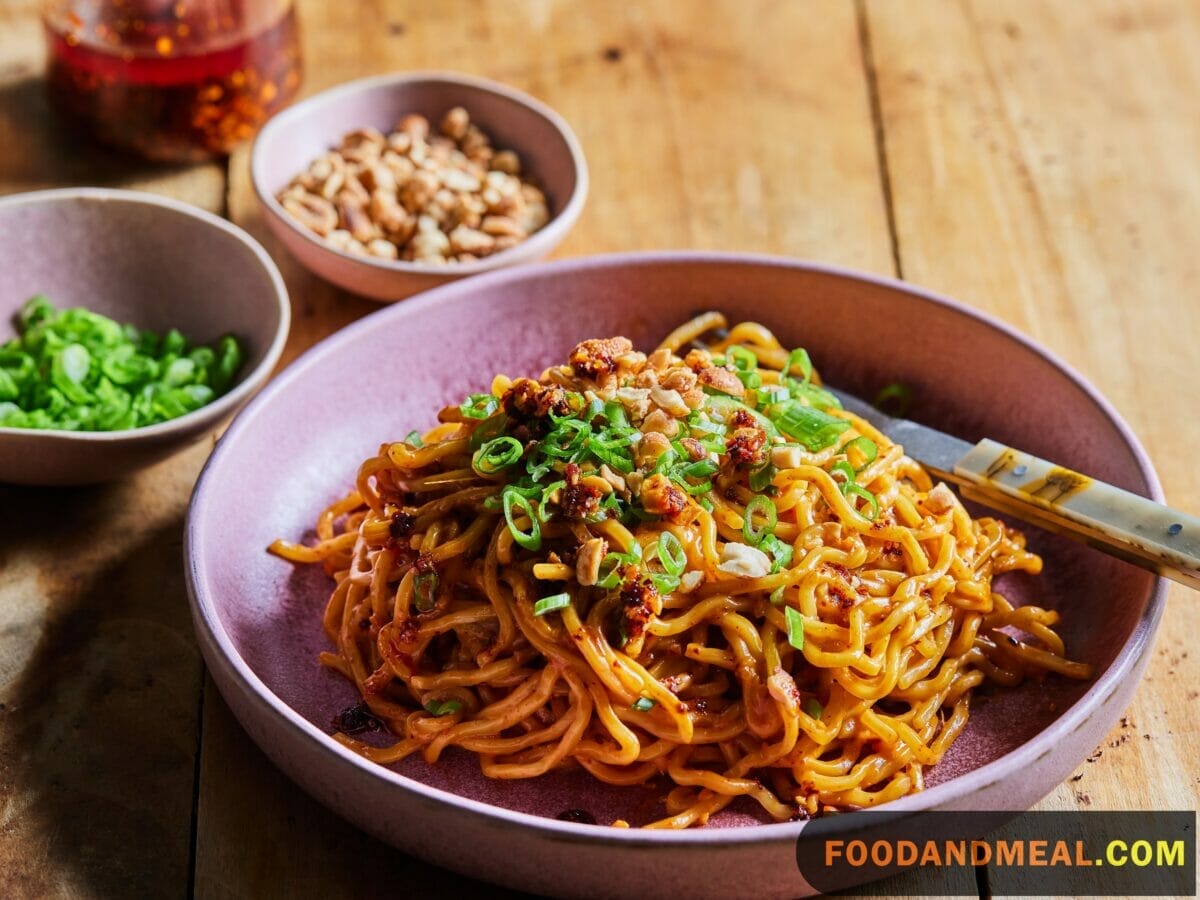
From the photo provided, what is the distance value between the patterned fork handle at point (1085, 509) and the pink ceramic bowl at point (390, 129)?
5.55ft

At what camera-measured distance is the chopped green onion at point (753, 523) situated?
307 centimetres

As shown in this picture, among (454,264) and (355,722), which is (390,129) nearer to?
(454,264)

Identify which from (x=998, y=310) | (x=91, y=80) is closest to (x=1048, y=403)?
(x=998, y=310)

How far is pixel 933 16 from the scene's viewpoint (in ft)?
19.9

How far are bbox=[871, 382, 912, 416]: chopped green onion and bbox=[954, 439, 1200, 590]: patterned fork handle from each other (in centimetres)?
55

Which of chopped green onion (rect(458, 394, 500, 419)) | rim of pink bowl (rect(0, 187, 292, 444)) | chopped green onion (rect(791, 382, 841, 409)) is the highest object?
chopped green onion (rect(791, 382, 841, 409))

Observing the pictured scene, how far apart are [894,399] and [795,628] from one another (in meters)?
1.20

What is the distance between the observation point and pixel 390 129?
5.05 m

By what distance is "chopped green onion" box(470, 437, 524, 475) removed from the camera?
3090 mm

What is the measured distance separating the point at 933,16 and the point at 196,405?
3.83 m

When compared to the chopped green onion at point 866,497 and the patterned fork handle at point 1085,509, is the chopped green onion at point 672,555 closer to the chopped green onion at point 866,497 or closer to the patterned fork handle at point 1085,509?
the chopped green onion at point 866,497

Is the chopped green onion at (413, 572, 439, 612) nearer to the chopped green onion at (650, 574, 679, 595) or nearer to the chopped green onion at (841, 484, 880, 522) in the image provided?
the chopped green onion at (650, 574, 679, 595)

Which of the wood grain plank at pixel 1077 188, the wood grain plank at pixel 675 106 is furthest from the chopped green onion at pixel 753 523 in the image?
the wood grain plank at pixel 675 106

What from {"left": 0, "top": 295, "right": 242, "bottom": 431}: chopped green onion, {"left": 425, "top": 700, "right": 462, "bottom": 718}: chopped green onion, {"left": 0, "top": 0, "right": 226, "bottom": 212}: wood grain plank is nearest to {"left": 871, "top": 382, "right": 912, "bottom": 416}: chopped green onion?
{"left": 425, "top": 700, "right": 462, "bottom": 718}: chopped green onion
